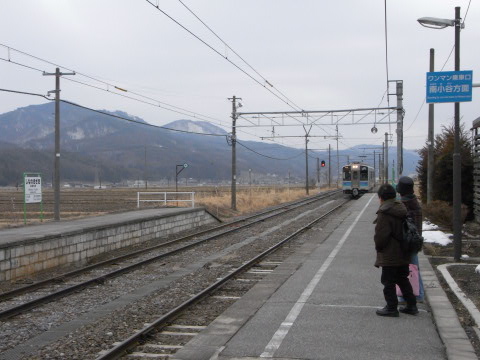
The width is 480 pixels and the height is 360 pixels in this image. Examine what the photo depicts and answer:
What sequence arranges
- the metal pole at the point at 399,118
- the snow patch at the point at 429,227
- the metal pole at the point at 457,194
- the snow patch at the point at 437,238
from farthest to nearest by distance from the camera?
1. the metal pole at the point at 399,118
2. the snow patch at the point at 429,227
3. the snow patch at the point at 437,238
4. the metal pole at the point at 457,194

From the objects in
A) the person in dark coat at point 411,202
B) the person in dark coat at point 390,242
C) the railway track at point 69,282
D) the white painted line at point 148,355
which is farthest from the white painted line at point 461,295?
the railway track at point 69,282

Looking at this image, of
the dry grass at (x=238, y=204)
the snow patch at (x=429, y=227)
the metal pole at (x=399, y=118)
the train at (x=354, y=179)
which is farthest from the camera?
the train at (x=354, y=179)

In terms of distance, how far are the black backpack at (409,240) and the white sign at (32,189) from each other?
45.5 ft

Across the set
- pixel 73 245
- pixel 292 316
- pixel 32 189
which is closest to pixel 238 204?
pixel 32 189

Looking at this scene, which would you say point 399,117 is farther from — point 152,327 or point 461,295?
point 152,327

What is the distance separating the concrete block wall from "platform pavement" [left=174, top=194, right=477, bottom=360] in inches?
194

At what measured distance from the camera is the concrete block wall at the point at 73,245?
11117 mm

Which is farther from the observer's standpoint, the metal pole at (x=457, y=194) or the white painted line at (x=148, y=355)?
the metal pole at (x=457, y=194)

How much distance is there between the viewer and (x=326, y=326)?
21.5 ft

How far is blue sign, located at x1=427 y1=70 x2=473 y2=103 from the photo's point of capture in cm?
1172

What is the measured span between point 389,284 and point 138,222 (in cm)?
1221

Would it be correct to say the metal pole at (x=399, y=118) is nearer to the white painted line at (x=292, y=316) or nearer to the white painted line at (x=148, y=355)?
the white painted line at (x=292, y=316)

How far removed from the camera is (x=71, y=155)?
6860 inches

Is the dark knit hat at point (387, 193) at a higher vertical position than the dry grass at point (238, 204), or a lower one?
higher
